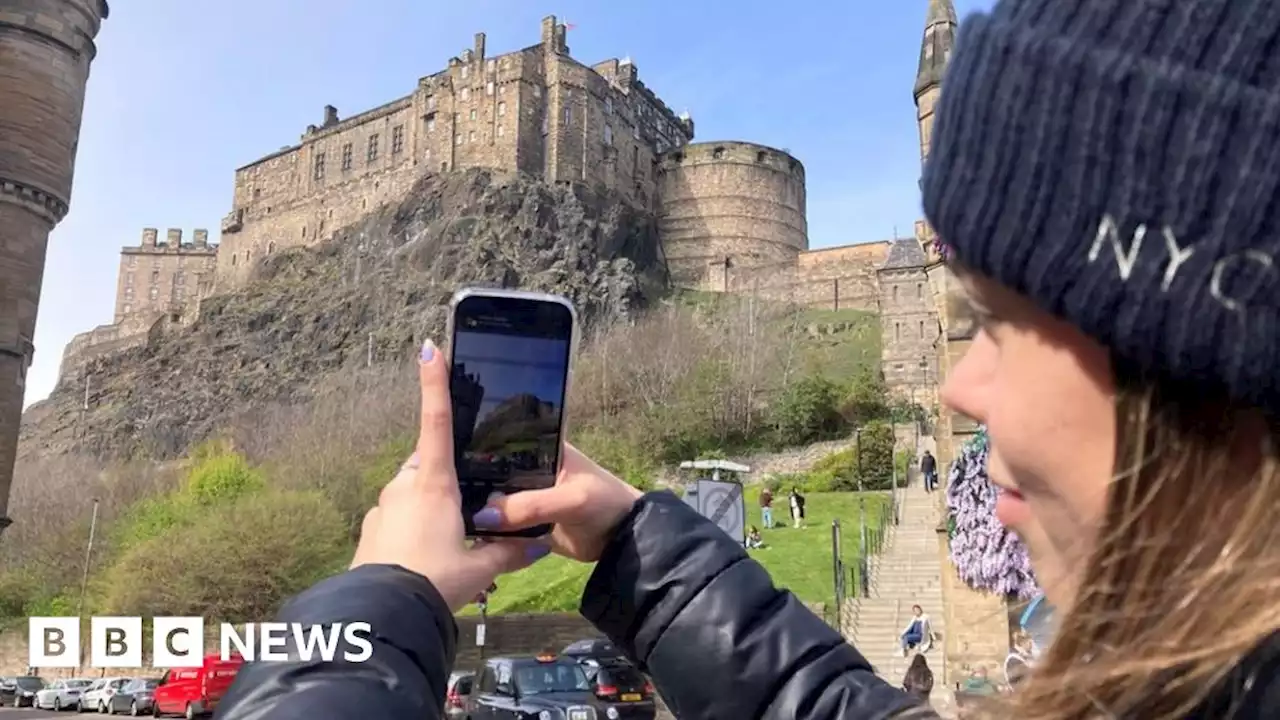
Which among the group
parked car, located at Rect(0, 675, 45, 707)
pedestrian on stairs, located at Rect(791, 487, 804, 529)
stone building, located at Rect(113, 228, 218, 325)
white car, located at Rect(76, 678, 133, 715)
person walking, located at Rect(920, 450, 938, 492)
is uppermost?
stone building, located at Rect(113, 228, 218, 325)

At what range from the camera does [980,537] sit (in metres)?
7.00

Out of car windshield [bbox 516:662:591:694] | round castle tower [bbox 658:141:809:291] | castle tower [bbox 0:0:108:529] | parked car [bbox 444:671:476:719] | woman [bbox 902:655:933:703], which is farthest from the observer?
round castle tower [bbox 658:141:809:291]

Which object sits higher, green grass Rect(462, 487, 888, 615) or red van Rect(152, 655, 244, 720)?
green grass Rect(462, 487, 888, 615)

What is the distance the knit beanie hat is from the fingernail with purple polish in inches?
33.4

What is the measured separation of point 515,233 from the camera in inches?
2410

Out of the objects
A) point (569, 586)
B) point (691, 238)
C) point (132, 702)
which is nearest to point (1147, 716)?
point (569, 586)

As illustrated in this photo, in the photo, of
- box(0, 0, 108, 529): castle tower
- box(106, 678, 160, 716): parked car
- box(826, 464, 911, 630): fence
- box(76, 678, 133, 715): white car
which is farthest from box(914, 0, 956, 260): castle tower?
box(76, 678, 133, 715): white car

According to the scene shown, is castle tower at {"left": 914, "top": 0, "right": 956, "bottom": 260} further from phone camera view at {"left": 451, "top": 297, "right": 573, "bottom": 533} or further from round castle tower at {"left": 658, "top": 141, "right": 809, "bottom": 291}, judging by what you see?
round castle tower at {"left": 658, "top": 141, "right": 809, "bottom": 291}

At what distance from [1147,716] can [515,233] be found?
61.3m

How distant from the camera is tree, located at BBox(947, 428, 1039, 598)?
6664 millimetres

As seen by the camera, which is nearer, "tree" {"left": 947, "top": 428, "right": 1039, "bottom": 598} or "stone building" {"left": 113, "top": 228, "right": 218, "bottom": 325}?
"tree" {"left": 947, "top": 428, "right": 1039, "bottom": 598}

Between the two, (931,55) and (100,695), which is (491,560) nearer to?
(931,55)

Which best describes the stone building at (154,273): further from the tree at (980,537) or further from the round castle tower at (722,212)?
the tree at (980,537)

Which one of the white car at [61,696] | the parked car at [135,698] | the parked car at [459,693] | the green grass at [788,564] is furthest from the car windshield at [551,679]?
the white car at [61,696]
